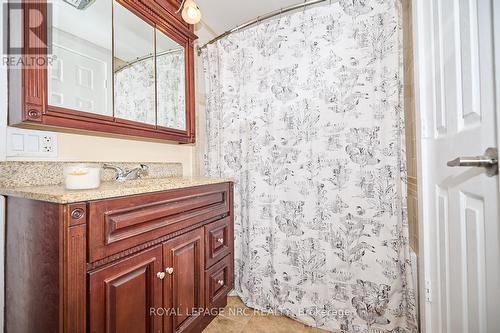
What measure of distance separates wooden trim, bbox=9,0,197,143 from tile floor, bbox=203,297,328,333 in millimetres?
1231

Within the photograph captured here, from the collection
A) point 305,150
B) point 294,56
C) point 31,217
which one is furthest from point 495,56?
point 31,217

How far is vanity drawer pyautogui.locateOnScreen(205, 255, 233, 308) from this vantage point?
49.1 inches

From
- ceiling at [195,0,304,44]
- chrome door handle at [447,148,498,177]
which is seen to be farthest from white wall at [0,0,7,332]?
chrome door handle at [447,148,498,177]

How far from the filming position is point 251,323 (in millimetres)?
1375

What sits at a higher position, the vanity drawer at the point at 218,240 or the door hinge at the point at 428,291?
the vanity drawer at the point at 218,240

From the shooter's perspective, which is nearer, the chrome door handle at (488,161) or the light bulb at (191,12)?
the chrome door handle at (488,161)

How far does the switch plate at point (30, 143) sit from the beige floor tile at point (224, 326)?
127 cm

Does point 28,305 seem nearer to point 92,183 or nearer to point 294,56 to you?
point 92,183

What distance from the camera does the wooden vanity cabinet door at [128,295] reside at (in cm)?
72

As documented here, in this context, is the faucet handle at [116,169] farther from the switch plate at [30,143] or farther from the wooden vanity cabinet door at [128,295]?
the wooden vanity cabinet door at [128,295]

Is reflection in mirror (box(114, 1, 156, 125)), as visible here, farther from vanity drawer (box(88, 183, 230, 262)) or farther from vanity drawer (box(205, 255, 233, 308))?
vanity drawer (box(205, 255, 233, 308))

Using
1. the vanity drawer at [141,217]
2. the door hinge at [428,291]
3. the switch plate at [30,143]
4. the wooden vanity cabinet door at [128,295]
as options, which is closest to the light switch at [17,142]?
the switch plate at [30,143]

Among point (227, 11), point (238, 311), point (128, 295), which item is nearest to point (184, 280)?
point (128, 295)

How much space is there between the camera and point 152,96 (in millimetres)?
1372
